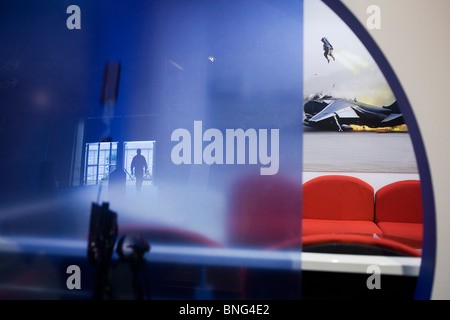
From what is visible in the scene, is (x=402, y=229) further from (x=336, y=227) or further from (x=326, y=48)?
(x=326, y=48)

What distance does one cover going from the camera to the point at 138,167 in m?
1.38

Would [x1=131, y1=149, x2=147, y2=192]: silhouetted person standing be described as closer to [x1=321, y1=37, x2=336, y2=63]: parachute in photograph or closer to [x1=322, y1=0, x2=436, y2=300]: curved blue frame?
[x1=322, y1=0, x2=436, y2=300]: curved blue frame

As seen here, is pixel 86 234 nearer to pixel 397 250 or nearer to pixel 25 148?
pixel 25 148

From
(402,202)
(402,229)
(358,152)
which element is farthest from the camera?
(358,152)

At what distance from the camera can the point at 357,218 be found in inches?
152

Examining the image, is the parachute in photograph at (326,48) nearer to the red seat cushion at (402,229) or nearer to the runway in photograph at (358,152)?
the runway in photograph at (358,152)

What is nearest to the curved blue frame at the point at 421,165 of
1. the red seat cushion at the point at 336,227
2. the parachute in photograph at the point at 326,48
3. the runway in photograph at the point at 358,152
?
the red seat cushion at the point at 336,227

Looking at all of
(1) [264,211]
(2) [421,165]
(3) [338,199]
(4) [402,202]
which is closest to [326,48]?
(3) [338,199]

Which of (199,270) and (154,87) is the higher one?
(154,87)

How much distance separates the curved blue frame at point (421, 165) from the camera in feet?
3.75

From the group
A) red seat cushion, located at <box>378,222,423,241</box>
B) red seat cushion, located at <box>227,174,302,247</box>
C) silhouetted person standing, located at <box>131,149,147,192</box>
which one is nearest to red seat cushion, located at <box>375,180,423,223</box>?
red seat cushion, located at <box>378,222,423,241</box>

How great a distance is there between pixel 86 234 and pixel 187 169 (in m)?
0.58

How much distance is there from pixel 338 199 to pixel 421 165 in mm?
2842

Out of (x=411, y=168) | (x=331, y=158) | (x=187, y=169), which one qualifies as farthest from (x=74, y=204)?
(x=411, y=168)
